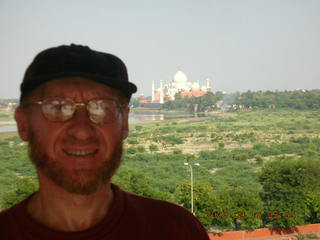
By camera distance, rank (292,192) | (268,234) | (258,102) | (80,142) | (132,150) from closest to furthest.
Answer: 1. (80,142)
2. (268,234)
3. (292,192)
4. (132,150)
5. (258,102)

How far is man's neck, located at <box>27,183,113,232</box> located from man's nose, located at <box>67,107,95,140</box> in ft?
0.44

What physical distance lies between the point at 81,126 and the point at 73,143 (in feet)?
0.15

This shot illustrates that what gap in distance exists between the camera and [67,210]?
94 centimetres

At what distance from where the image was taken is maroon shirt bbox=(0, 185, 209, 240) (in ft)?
2.97

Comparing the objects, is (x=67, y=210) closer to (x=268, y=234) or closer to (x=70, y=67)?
(x=70, y=67)

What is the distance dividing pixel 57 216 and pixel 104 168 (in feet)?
0.54

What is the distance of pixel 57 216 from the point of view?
0.95 meters

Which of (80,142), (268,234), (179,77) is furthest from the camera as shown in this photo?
(179,77)

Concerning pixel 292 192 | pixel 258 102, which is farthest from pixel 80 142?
pixel 258 102

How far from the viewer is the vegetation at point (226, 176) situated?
976 cm

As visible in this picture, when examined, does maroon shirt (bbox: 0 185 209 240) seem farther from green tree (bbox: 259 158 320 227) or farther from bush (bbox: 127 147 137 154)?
bush (bbox: 127 147 137 154)

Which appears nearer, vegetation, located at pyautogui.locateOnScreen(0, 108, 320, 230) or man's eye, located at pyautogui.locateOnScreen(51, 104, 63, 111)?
man's eye, located at pyautogui.locateOnScreen(51, 104, 63, 111)

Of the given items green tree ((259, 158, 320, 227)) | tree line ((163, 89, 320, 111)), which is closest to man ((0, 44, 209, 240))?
green tree ((259, 158, 320, 227))

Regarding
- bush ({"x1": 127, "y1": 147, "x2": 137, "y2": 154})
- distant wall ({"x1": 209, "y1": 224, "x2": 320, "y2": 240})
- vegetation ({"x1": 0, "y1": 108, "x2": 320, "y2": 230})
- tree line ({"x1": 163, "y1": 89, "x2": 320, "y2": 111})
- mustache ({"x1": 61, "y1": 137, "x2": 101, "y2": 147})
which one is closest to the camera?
mustache ({"x1": 61, "y1": 137, "x2": 101, "y2": 147})
